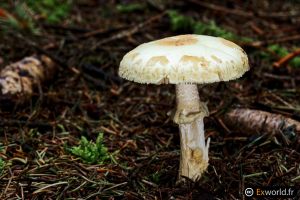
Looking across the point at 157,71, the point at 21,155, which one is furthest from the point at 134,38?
the point at 157,71

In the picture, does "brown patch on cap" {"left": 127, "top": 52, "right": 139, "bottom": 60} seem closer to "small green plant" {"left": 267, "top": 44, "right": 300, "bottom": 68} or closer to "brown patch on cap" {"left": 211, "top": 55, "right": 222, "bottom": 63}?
"brown patch on cap" {"left": 211, "top": 55, "right": 222, "bottom": 63}

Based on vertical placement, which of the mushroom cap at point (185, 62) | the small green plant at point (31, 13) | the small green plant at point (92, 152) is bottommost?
the small green plant at point (92, 152)

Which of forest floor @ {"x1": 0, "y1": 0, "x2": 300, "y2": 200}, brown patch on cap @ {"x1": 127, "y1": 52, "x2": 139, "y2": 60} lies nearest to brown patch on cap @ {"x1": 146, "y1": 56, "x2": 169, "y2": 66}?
brown patch on cap @ {"x1": 127, "y1": 52, "x2": 139, "y2": 60}

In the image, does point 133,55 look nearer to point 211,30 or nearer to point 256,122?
point 256,122

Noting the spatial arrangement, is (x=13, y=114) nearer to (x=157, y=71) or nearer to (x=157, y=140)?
(x=157, y=140)

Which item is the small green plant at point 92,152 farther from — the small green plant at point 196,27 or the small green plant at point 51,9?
the small green plant at point 51,9

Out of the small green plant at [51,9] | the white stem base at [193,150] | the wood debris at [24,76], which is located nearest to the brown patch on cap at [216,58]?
the white stem base at [193,150]

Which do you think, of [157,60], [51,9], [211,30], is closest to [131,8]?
[51,9]

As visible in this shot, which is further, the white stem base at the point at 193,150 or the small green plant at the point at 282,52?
the small green plant at the point at 282,52
